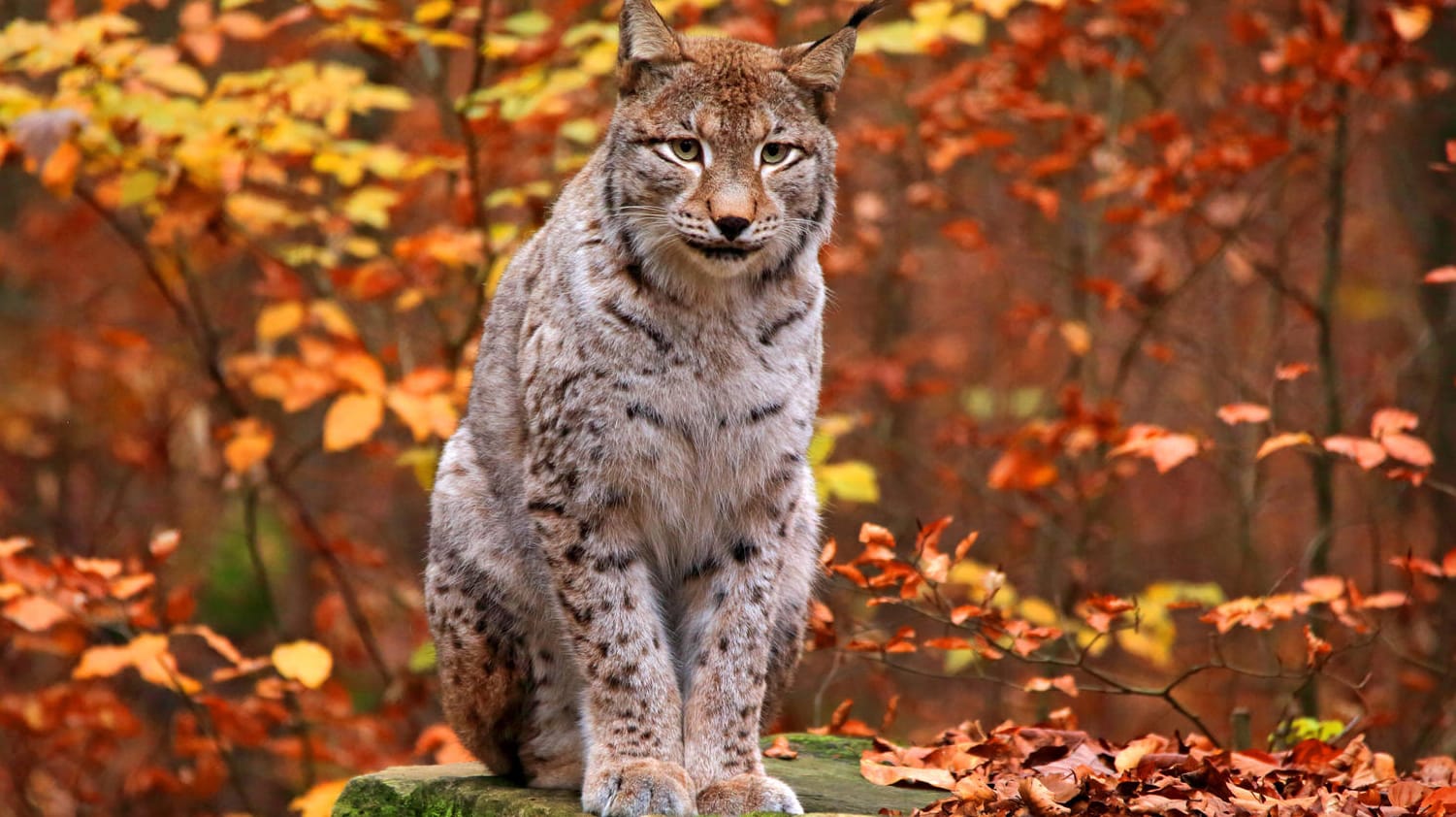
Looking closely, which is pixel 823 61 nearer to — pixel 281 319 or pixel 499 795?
pixel 499 795

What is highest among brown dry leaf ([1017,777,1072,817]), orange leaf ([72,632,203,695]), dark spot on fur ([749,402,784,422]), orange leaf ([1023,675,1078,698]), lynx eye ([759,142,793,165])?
lynx eye ([759,142,793,165])

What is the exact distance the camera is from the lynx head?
4.58 metres

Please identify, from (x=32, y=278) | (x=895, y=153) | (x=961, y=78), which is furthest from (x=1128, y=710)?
(x=32, y=278)

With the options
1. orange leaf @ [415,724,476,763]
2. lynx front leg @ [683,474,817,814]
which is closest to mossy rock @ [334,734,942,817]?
lynx front leg @ [683,474,817,814]

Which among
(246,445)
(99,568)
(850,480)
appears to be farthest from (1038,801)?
(246,445)

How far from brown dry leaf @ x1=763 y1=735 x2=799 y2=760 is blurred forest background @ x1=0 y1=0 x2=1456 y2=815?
0.46 metres

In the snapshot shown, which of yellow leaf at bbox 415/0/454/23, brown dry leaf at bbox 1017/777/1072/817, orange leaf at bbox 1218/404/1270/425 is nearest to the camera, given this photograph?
brown dry leaf at bbox 1017/777/1072/817

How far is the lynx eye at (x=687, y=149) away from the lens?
4.68 meters

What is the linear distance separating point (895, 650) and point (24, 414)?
9.78 metres

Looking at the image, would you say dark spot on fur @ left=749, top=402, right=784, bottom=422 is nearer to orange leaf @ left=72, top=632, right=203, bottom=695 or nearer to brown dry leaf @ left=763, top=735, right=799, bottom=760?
brown dry leaf @ left=763, top=735, right=799, bottom=760

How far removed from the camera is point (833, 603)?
9.80 meters

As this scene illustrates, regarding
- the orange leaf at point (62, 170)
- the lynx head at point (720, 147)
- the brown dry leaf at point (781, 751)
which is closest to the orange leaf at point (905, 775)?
the brown dry leaf at point (781, 751)

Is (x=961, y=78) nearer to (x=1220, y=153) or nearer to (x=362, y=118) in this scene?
(x=1220, y=153)

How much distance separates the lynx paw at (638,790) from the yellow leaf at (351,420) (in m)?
2.30
